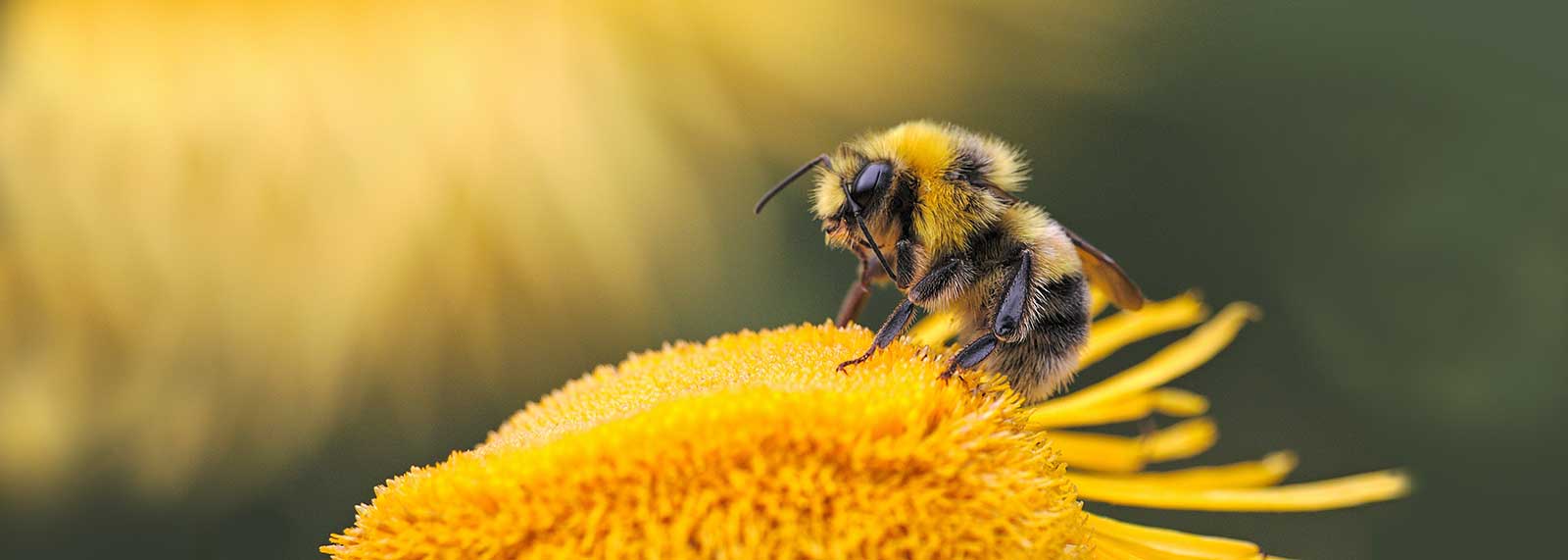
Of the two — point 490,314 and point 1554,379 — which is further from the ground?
point 490,314

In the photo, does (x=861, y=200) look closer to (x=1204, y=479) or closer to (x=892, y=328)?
(x=892, y=328)

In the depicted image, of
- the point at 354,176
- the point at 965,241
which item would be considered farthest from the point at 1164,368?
the point at 354,176

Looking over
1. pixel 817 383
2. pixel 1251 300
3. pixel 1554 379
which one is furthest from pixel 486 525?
pixel 1554 379

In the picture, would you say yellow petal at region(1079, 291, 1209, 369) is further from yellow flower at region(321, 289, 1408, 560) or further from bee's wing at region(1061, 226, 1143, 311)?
yellow flower at region(321, 289, 1408, 560)

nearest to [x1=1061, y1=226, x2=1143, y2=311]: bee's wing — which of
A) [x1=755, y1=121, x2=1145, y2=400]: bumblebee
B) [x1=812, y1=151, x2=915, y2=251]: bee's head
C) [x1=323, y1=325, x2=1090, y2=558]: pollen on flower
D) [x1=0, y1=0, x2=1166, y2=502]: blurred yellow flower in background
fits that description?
[x1=755, y1=121, x2=1145, y2=400]: bumblebee

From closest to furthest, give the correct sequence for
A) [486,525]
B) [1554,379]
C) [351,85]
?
1. [486,525]
2. [1554,379]
3. [351,85]

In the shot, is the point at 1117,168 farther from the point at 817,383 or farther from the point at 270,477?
the point at 270,477

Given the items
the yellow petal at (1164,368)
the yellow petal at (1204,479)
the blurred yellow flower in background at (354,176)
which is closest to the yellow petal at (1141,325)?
the yellow petal at (1164,368)
